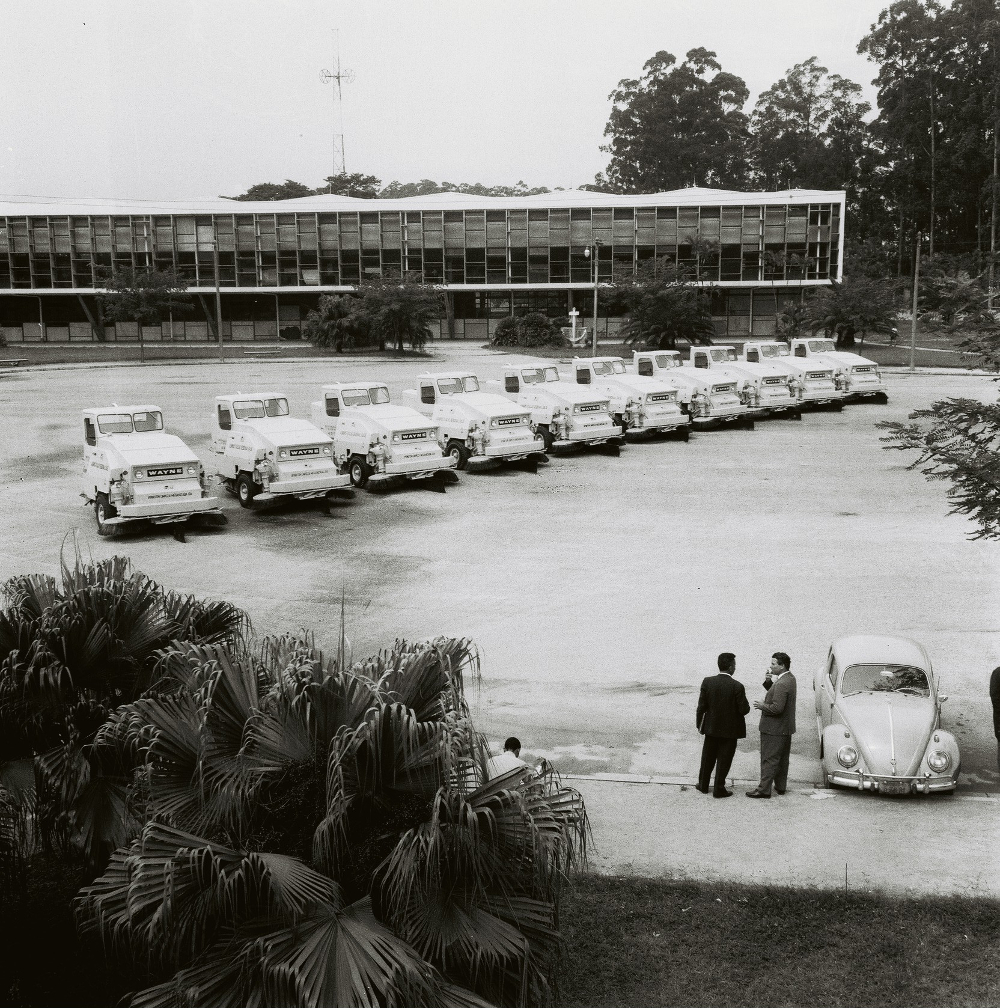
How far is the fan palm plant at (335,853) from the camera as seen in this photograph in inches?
196

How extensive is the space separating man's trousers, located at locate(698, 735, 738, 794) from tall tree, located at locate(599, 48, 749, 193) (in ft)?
332

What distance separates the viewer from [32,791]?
6.73 meters

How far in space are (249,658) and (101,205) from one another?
7661cm

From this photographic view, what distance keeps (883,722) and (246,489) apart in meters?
14.9

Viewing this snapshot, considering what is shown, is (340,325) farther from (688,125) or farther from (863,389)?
(688,125)

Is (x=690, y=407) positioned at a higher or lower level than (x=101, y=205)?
lower

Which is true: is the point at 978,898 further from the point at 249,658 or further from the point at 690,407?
the point at 690,407

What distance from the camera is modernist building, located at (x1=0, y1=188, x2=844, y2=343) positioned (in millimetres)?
72125

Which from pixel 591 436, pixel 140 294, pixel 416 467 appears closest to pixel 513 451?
pixel 416 467

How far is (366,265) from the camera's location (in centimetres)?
7538

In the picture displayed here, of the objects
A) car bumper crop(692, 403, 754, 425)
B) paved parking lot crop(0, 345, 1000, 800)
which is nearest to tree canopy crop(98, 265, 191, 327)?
paved parking lot crop(0, 345, 1000, 800)

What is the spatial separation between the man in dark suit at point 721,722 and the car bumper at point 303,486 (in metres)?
13.1

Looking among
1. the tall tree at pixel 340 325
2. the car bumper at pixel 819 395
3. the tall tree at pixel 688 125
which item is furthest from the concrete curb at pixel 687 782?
the tall tree at pixel 688 125

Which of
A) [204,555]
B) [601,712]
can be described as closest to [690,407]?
[204,555]
